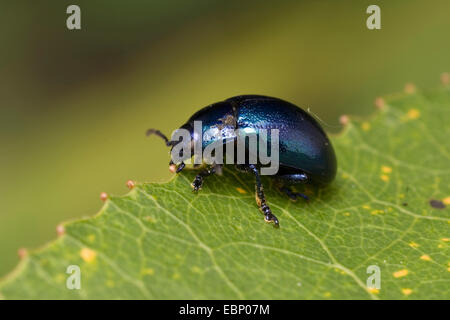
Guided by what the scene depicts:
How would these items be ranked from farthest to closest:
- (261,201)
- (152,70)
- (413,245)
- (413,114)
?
(152,70) → (413,114) → (261,201) → (413,245)

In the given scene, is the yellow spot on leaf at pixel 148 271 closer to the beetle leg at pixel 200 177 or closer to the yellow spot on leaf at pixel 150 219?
the yellow spot on leaf at pixel 150 219

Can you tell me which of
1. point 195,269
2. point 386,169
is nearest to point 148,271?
point 195,269

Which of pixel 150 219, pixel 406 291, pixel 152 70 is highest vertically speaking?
pixel 152 70

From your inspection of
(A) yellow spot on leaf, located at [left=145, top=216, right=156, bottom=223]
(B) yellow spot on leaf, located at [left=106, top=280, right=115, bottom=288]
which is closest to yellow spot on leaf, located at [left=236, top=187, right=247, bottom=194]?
(A) yellow spot on leaf, located at [left=145, top=216, right=156, bottom=223]

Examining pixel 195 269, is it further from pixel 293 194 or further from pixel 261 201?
pixel 293 194

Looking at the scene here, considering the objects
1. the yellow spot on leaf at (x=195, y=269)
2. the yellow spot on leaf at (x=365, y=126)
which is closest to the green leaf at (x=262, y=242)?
the yellow spot on leaf at (x=195, y=269)

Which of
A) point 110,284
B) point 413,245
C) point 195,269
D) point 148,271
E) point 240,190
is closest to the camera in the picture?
point 110,284

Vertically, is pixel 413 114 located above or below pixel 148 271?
above

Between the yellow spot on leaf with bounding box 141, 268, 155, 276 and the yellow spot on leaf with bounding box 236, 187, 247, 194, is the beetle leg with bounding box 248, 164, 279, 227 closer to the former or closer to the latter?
the yellow spot on leaf with bounding box 236, 187, 247, 194
